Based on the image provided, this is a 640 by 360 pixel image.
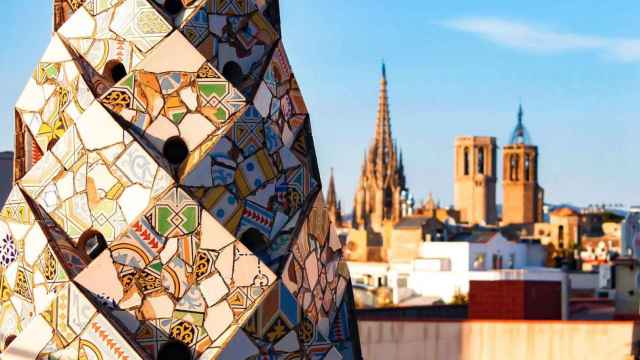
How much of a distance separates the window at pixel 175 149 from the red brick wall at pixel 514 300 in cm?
1387

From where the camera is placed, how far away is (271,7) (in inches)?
699

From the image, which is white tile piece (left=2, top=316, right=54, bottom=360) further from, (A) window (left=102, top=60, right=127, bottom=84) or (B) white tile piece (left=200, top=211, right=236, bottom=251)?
(A) window (left=102, top=60, right=127, bottom=84)

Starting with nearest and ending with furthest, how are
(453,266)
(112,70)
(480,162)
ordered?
(112,70), (453,266), (480,162)

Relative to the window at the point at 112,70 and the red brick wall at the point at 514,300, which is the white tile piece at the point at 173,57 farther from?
the red brick wall at the point at 514,300

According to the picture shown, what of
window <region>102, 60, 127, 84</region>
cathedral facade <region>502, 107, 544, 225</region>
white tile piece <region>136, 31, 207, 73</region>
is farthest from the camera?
cathedral facade <region>502, 107, 544, 225</region>

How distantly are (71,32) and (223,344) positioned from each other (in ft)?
12.7

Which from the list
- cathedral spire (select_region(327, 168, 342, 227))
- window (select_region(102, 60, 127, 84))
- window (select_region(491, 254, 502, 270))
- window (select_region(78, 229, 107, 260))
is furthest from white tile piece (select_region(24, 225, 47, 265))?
cathedral spire (select_region(327, 168, 342, 227))

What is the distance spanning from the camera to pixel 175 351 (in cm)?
1582

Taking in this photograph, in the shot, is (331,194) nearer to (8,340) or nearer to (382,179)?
(382,179)

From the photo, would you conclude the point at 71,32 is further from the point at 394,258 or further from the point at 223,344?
the point at 394,258

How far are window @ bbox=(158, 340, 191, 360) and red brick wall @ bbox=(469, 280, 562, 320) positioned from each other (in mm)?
14213

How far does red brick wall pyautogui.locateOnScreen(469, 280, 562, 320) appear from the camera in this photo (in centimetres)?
2952

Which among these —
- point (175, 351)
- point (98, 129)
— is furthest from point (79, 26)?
point (175, 351)

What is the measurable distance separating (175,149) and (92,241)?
125 cm
